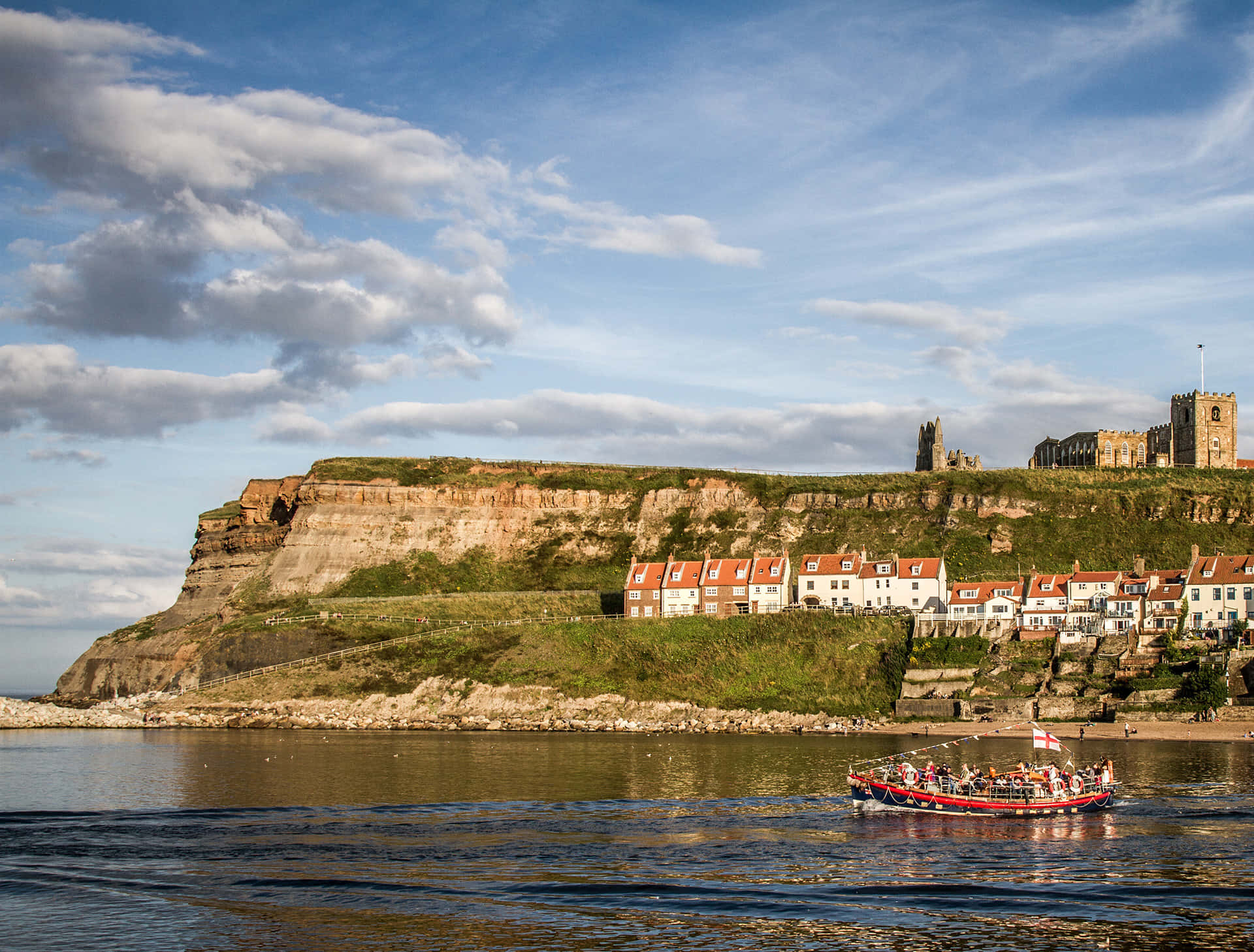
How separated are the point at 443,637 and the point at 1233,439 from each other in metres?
119

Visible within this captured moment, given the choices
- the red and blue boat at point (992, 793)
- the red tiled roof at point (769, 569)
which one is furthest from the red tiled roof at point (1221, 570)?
the red and blue boat at point (992, 793)

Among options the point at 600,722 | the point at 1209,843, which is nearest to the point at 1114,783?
the point at 1209,843

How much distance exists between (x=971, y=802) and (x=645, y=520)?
9899 cm

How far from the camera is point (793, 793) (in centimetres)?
5031

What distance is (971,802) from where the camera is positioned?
47.0 metres

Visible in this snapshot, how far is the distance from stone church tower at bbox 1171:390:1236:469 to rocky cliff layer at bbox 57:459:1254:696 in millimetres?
14274

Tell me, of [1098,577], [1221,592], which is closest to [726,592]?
[1098,577]

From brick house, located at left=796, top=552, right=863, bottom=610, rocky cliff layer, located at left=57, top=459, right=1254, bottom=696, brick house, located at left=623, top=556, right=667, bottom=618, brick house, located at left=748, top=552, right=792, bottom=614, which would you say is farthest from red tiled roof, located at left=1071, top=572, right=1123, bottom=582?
brick house, located at left=623, top=556, right=667, bottom=618

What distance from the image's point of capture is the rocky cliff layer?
126m

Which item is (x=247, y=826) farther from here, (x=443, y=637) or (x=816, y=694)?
(x=443, y=637)

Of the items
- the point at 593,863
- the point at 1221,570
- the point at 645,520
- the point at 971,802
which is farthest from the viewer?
the point at 645,520

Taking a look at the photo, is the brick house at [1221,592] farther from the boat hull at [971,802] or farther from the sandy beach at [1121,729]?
the boat hull at [971,802]

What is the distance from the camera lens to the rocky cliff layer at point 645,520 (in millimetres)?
125688

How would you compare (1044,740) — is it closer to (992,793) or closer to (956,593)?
(992,793)
